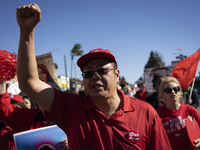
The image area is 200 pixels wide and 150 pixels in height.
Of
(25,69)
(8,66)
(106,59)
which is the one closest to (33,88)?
(25,69)

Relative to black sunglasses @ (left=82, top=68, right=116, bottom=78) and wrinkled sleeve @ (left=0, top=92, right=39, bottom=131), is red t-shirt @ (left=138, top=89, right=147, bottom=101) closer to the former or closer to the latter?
wrinkled sleeve @ (left=0, top=92, right=39, bottom=131)

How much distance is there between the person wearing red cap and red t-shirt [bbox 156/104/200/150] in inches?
41.5

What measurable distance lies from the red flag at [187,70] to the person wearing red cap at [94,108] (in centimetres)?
305

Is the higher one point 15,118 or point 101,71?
point 101,71

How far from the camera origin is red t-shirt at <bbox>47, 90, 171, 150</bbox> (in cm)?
155

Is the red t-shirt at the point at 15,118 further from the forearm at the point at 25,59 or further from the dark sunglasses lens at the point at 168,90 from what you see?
the dark sunglasses lens at the point at 168,90

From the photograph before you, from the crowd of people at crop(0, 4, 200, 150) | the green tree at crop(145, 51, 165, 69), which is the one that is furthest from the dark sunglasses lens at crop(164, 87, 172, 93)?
the green tree at crop(145, 51, 165, 69)

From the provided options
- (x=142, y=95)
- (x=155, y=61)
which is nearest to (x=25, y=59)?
(x=142, y=95)

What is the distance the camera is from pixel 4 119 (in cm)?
243

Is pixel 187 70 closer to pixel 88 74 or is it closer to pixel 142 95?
pixel 142 95

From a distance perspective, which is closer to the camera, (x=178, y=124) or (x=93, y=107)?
(x=93, y=107)

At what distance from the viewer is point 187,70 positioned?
444 cm

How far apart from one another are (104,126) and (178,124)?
162 cm

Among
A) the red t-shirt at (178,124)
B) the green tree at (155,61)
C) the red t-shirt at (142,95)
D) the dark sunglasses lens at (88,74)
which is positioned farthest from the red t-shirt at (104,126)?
the green tree at (155,61)
